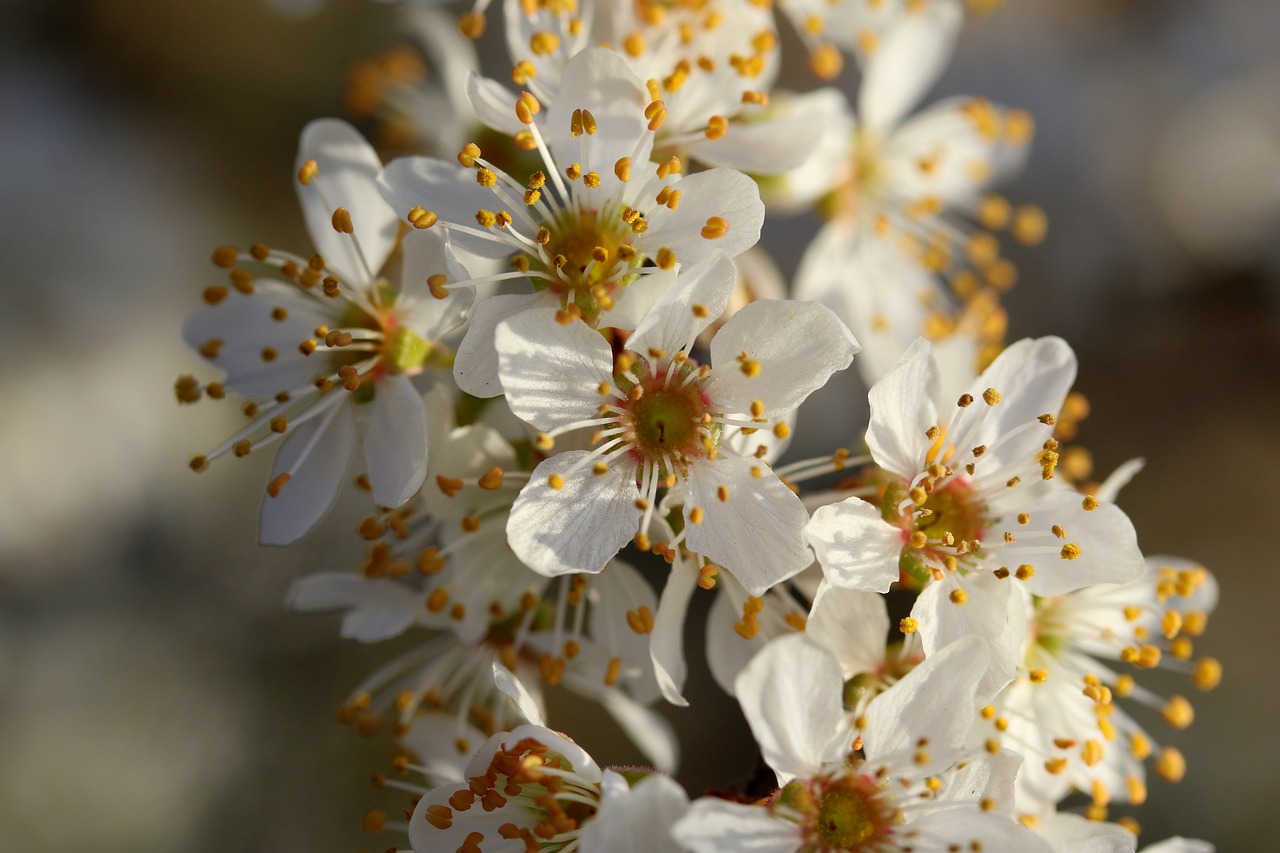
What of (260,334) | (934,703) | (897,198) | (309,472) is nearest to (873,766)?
(934,703)

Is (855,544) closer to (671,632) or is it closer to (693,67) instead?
(671,632)

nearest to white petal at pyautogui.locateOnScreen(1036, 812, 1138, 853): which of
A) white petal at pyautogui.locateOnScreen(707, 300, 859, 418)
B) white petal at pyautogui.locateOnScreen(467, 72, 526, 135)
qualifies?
white petal at pyautogui.locateOnScreen(707, 300, 859, 418)

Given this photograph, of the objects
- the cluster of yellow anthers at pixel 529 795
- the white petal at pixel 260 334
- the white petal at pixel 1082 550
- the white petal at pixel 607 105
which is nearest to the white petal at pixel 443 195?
the white petal at pixel 607 105

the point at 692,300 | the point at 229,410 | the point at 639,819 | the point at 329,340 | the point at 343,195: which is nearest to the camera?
the point at 639,819

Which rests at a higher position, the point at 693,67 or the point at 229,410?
the point at 693,67

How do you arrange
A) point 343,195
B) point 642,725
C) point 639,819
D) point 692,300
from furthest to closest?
point 642,725 < point 343,195 < point 692,300 < point 639,819

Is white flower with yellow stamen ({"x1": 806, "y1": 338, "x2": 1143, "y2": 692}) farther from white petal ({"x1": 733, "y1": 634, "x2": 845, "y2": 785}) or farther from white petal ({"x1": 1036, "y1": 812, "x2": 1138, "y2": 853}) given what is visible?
white petal ({"x1": 1036, "y1": 812, "x2": 1138, "y2": 853})

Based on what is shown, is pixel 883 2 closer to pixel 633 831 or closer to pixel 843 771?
pixel 843 771
